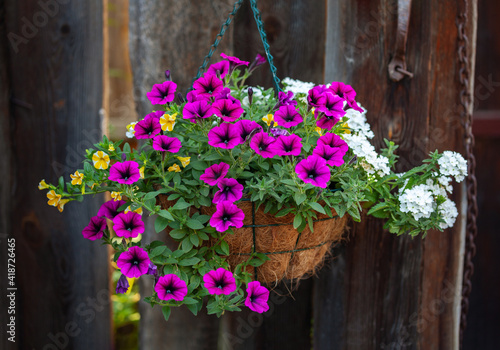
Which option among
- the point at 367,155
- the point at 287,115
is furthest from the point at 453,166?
the point at 287,115

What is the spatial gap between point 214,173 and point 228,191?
60 mm

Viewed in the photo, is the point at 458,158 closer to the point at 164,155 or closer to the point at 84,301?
the point at 164,155

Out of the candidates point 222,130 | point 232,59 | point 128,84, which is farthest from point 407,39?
point 128,84

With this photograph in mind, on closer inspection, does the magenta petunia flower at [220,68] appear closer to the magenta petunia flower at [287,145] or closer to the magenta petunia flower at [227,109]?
the magenta petunia flower at [227,109]

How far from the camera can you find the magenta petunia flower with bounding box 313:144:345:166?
3.60 ft

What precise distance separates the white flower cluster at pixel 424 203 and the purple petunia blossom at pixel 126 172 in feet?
2.40

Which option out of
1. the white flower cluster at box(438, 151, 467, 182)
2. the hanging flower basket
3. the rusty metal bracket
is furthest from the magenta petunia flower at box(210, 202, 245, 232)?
the rusty metal bracket

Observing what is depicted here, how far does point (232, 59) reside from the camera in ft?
4.25

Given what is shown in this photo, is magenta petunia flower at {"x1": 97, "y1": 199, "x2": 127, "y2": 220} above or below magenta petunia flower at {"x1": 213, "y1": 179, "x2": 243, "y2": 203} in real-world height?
below

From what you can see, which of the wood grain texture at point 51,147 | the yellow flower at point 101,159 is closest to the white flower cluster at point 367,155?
the yellow flower at point 101,159

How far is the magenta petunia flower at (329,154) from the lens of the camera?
3.60ft

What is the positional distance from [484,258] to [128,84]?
386cm

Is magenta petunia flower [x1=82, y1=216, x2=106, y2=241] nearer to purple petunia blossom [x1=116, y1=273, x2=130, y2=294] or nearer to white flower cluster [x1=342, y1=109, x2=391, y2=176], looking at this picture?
purple petunia blossom [x1=116, y1=273, x2=130, y2=294]

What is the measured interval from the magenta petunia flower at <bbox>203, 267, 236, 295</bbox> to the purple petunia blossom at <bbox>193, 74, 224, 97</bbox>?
474 mm
